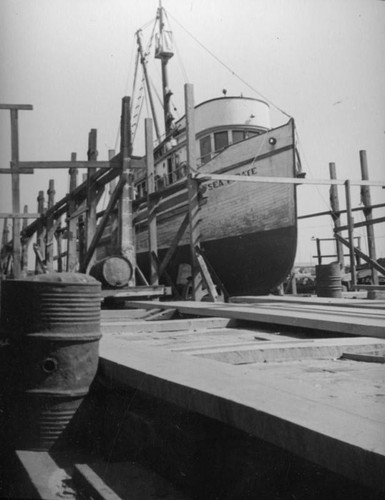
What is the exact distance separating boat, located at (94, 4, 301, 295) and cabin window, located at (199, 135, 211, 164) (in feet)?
0.09

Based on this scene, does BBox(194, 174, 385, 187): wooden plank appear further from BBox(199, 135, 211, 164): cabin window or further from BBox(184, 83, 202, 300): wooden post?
BBox(199, 135, 211, 164): cabin window

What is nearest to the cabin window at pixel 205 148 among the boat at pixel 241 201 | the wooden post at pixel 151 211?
the boat at pixel 241 201

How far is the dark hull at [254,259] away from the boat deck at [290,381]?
25.7 ft

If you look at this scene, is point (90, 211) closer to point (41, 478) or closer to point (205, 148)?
point (205, 148)

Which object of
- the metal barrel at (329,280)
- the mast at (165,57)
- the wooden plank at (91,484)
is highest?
the mast at (165,57)

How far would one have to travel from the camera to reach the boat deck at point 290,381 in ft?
4.21

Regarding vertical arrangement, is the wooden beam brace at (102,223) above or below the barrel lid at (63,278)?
above

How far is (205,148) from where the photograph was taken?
14.4m

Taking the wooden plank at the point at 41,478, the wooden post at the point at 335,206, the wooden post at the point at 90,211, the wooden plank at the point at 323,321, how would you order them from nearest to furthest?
the wooden plank at the point at 41,478
the wooden plank at the point at 323,321
the wooden post at the point at 90,211
the wooden post at the point at 335,206

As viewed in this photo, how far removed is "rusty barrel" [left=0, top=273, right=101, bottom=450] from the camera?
2668 millimetres

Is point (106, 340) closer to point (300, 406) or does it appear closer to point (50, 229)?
point (300, 406)

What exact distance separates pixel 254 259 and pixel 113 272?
18.9ft

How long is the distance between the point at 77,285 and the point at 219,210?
1057 centimetres

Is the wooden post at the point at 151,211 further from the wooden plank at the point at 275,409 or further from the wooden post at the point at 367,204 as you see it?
the wooden plank at the point at 275,409
